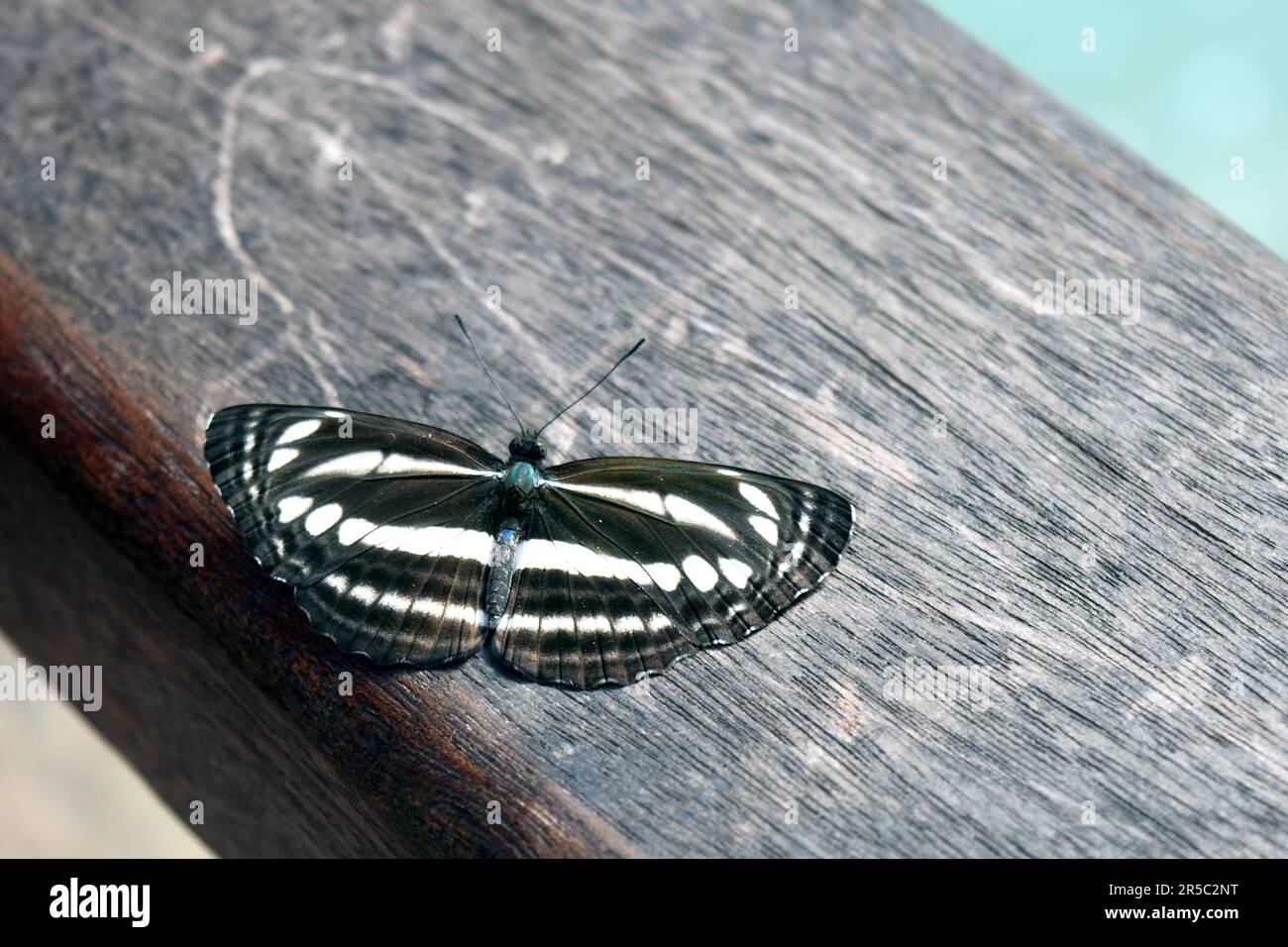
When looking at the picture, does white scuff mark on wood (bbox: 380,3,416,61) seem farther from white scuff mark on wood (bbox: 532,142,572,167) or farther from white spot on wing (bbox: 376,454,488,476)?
white spot on wing (bbox: 376,454,488,476)

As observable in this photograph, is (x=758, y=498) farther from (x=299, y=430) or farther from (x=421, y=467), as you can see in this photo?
(x=299, y=430)

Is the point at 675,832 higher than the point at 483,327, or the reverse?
the point at 483,327

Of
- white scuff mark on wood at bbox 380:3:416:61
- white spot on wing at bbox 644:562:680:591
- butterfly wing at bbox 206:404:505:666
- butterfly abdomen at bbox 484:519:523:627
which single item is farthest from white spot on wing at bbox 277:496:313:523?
white scuff mark on wood at bbox 380:3:416:61

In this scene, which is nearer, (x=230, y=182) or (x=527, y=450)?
(x=527, y=450)

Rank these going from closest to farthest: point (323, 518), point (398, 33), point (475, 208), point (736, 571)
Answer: point (736, 571) → point (323, 518) → point (475, 208) → point (398, 33)

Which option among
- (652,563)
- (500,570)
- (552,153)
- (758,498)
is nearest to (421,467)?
(500,570)

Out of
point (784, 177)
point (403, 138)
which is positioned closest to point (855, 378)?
point (784, 177)
